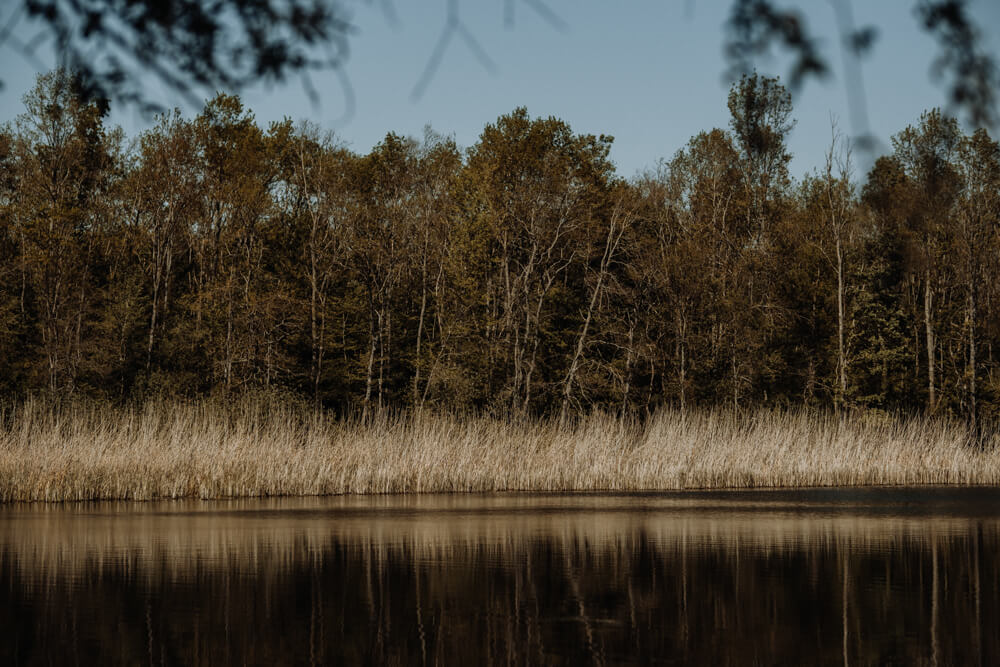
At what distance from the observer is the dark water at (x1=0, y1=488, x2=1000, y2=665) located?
295 inches

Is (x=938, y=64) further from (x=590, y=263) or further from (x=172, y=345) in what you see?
(x=590, y=263)

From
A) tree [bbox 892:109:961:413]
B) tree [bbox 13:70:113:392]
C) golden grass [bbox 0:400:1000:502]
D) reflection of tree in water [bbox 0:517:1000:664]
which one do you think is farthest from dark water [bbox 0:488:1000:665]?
tree [bbox 13:70:113:392]

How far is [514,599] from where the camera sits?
31.2 ft

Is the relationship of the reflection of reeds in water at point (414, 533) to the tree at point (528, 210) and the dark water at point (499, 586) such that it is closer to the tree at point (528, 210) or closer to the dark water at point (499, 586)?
the dark water at point (499, 586)

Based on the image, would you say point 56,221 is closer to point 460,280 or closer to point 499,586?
point 460,280

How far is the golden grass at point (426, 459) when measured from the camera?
67.2 ft

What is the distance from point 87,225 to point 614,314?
58.9 ft

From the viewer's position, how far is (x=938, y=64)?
3.00 m

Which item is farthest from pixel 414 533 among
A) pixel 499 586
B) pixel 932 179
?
pixel 932 179

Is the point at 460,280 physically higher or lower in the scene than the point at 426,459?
higher

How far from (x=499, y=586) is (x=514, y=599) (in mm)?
769

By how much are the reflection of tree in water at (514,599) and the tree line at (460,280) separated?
2293 centimetres

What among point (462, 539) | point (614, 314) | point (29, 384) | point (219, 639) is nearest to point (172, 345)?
point (29, 384)

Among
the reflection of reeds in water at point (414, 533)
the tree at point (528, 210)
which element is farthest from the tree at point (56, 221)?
the reflection of reeds in water at point (414, 533)
